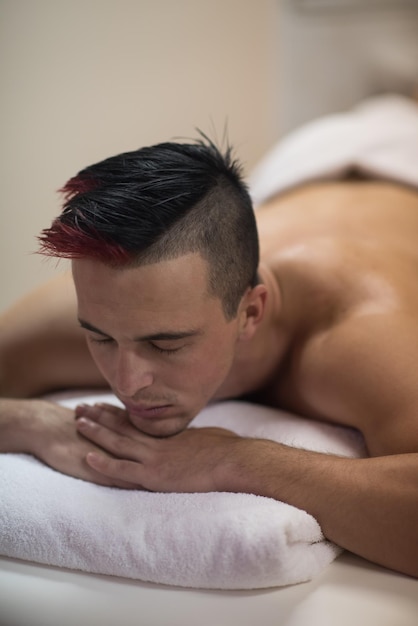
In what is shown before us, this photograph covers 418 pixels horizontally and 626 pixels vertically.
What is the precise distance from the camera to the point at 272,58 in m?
2.54

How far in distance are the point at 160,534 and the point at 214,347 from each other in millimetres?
254

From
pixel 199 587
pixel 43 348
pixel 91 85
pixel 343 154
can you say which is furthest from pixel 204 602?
pixel 91 85

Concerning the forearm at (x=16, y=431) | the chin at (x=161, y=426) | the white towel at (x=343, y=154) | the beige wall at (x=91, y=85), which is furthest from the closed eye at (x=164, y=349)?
the beige wall at (x=91, y=85)

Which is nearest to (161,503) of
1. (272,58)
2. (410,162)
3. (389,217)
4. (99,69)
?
(389,217)

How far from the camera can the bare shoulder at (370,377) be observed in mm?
1011

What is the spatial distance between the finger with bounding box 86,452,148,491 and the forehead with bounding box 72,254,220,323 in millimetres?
186

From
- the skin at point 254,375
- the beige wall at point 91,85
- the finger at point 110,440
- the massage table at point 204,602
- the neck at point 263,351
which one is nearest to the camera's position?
the massage table at point 204,602

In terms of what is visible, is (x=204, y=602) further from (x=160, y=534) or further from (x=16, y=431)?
(x=16, y=431)

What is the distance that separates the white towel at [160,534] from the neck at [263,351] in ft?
1.09

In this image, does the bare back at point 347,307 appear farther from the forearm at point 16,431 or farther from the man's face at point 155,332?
the forearm at point 16,431

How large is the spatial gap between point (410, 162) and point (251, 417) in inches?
36.0

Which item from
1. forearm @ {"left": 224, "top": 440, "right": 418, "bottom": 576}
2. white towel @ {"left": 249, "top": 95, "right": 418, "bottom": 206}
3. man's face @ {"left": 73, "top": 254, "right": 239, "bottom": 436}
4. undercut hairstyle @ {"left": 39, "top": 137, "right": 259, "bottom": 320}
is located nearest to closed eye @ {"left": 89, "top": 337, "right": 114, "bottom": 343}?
man's face @ {"left": 73, "top": 254, "right": 239, "bottom": 436}

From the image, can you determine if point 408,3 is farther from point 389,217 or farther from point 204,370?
point 204,370

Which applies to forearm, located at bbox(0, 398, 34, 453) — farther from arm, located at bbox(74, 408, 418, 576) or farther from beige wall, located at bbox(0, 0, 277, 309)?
beige wall, located at bbox(0, 0, 277, 309)
